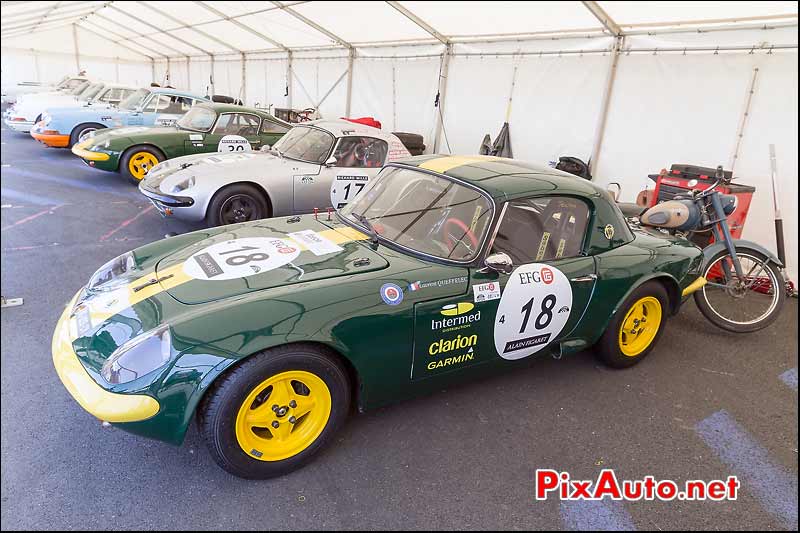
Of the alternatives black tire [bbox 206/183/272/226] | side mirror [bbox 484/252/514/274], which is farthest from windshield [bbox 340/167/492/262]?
black tire [bbox 206/183/272/226]

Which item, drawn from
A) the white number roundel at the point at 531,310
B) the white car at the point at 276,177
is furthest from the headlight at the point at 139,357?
the white car at the point at 276,177

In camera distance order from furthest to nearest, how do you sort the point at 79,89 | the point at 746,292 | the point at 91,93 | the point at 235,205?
the point at 79,89 → the point at 91,93 → the point at 235,205 → the point at 746,292

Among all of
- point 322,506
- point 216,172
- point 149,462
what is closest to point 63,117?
point 216,172

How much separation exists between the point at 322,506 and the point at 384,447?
0.48 m

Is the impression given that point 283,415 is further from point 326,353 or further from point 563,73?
point 563,73

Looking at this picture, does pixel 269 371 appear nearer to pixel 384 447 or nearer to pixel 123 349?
pixel 123 349

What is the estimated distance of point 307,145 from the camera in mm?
5965

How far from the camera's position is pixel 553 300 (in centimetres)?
284

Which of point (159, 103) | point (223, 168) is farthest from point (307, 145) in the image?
point (159, 103)

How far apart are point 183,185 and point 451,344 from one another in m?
3.99

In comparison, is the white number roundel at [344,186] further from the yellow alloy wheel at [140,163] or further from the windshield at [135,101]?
the windshield at [135,101]

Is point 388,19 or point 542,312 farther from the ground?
point 388,19

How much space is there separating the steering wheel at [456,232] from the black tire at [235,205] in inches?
132

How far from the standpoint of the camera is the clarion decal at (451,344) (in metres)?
2.48
